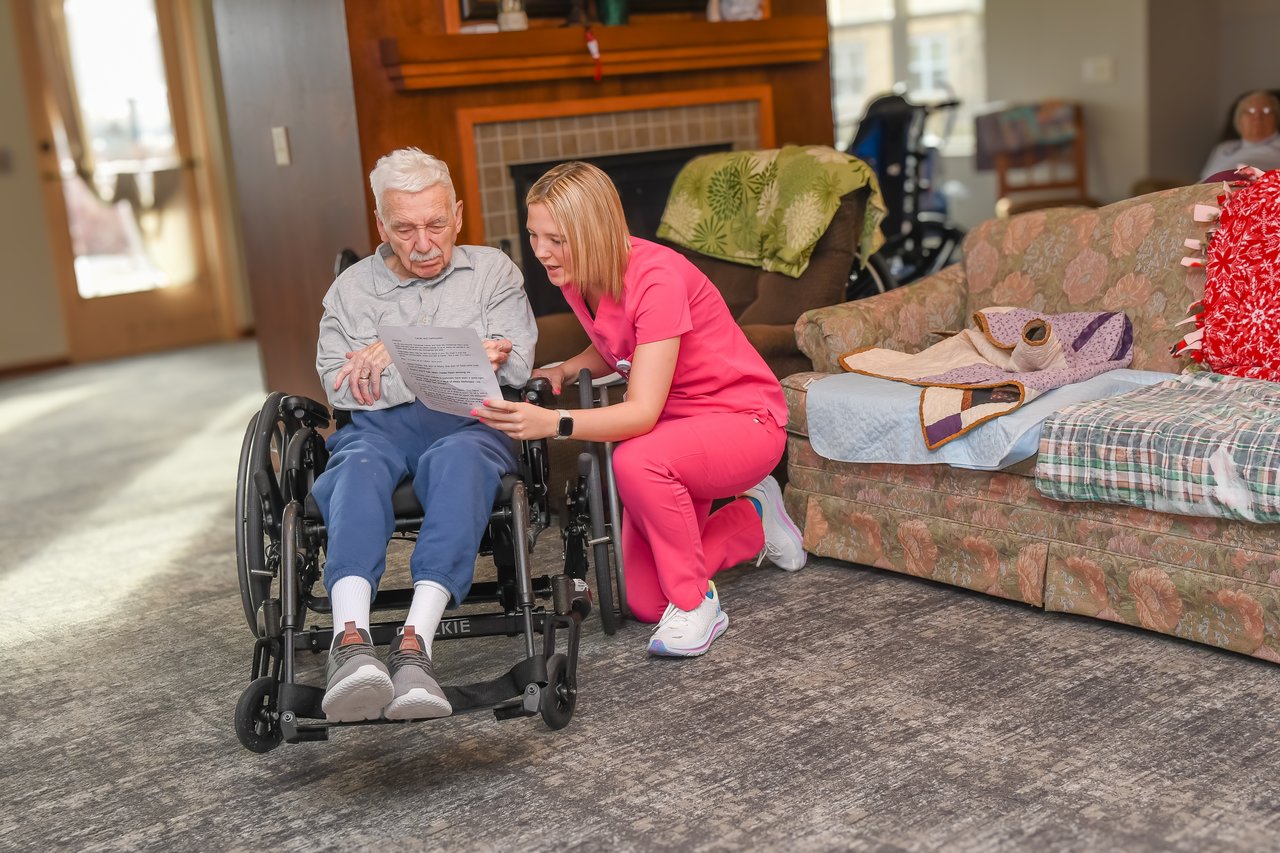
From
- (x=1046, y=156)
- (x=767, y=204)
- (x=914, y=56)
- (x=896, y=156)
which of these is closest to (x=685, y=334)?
(x=767, y=204)

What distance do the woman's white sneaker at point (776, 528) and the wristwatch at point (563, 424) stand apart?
0.70m

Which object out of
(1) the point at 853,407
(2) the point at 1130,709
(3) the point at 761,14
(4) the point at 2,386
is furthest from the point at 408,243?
(4) the point at 2,386

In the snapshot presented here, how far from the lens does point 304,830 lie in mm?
2006

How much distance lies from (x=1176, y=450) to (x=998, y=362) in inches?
25.0

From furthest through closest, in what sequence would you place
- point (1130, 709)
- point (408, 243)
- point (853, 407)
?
point (853, 407) < point (408, 243) < point (1130, 709)

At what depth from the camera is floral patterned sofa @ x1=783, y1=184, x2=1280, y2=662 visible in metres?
2.34

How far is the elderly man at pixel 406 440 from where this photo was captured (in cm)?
211

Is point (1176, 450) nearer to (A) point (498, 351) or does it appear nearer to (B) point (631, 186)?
(A) point (498, 351)

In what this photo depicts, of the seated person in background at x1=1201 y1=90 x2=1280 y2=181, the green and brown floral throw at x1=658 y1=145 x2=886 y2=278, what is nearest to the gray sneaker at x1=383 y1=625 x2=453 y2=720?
the green and brown floral throw at x1=658 y1=145 x2=886 y2=278

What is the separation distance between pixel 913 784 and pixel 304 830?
917mm

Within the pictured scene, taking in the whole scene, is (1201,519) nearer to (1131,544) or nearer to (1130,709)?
(1131,544)

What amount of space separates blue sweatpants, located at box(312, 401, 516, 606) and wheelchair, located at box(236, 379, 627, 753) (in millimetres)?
49

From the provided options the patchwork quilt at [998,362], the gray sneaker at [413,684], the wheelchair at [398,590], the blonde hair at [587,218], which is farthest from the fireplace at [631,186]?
the gray sneaker at [413,684]

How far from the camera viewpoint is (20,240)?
23.5 feet
